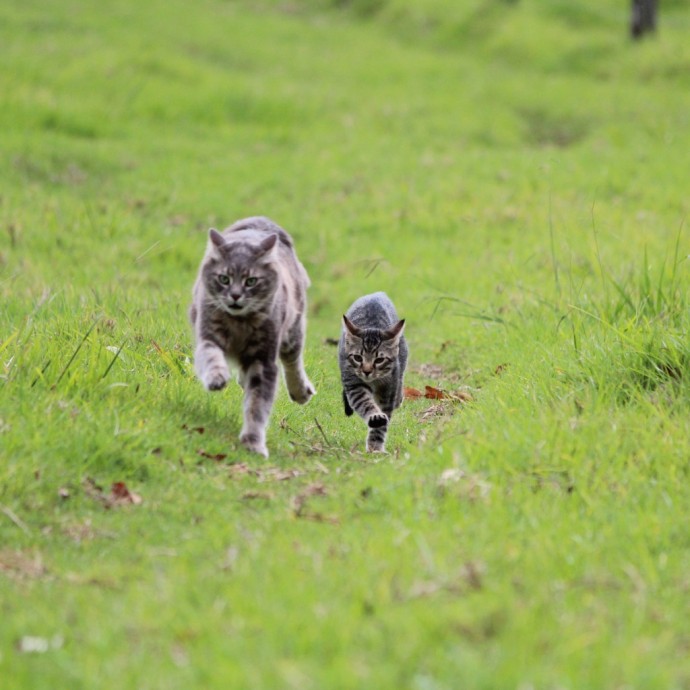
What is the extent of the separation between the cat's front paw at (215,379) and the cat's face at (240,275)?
0.58 meters

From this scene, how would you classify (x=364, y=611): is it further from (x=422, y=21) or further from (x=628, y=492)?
(x=422, y=21)

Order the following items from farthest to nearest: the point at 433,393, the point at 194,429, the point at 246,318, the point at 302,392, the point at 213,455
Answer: the point at 433,393 < the point at 302,392 < the point at 246,318 < the point at 194,429 < the point at 213,455

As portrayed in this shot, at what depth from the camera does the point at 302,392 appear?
25.7 feet

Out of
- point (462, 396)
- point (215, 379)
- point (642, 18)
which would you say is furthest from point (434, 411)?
point (642, 18)

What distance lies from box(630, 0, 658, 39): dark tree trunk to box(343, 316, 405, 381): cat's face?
2066cm

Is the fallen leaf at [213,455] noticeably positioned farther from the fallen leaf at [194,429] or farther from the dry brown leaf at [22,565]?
the dry brown leaf at [22,565]

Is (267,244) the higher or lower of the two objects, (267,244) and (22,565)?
the higher

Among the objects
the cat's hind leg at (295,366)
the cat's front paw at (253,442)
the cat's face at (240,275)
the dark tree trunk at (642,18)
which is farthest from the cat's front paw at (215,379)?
Result: the dark tree trunk at (642,18)

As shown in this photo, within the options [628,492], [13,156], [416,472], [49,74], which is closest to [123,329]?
[416,472]

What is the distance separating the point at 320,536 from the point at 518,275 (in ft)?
22.4

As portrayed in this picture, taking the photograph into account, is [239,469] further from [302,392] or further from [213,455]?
[302,392]

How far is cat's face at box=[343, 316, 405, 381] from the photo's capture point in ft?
25.0

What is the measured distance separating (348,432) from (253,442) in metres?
1.34

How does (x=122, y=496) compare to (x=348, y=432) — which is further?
(x=348, y=432)
